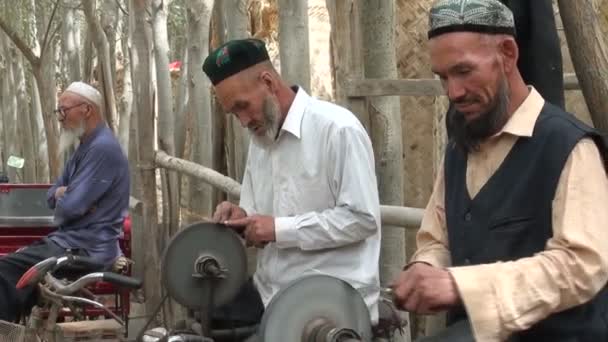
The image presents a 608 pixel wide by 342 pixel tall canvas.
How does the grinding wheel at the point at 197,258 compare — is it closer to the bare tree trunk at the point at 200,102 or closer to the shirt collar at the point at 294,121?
the shirt collar at the point at 294,121

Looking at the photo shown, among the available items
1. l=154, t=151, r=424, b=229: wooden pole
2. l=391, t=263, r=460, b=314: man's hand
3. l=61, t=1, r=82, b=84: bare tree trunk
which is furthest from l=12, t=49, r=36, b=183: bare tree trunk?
l=391, t=263, r=460, b=314: man's hand

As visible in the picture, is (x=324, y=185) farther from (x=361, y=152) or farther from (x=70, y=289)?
(x=70, y=289)

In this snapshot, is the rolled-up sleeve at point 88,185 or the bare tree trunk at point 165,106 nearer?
the rolled-up sleeve at point 88,185

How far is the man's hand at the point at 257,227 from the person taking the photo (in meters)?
4.42

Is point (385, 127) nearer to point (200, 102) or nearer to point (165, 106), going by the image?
point (200, 102)

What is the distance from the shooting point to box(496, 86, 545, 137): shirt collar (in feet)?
9.11

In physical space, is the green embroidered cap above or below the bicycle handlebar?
above

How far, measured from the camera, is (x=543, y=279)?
2.57 m

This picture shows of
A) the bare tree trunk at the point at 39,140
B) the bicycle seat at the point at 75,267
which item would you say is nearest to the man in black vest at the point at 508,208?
the bicycle seat at the point at 75,267

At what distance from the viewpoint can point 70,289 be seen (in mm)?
6715

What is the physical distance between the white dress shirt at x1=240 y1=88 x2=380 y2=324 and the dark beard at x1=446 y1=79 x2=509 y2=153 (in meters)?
1.52

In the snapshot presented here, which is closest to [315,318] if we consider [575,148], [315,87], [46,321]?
[575,148]

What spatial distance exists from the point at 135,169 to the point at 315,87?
1859 mm

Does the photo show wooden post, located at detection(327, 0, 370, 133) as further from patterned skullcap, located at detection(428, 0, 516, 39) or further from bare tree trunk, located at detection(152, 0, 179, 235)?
bare tree trunk, located at detection(152, 0, 179, 235)
